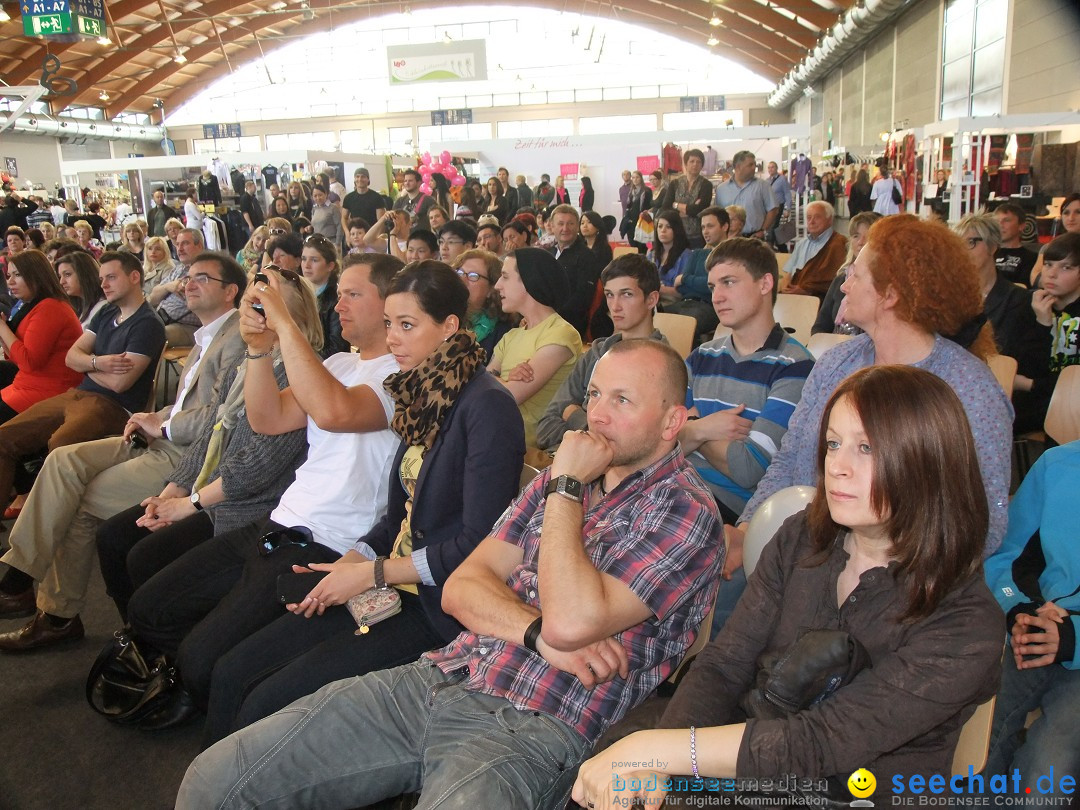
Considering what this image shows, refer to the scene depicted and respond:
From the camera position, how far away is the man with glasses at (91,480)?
2.96 m

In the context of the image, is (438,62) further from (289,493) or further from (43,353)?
(289,493)

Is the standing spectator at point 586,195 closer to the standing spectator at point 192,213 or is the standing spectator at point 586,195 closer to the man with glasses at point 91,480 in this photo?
the standing spectator at point 192,213

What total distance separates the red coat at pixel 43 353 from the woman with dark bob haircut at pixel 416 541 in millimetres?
2761

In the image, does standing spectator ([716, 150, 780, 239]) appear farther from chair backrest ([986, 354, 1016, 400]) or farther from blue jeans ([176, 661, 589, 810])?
blue jeans ([176, 661, 589, 810])

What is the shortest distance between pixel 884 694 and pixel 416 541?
118cm

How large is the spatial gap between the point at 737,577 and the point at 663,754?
80 cm

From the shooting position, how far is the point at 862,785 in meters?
1.23

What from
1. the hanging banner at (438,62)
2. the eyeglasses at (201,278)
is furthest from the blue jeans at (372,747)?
the hanging banner at (438,62)

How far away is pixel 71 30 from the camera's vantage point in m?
12.4

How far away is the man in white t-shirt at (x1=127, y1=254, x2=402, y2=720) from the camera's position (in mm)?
2160

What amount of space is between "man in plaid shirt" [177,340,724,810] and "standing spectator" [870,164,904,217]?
12.0 meters

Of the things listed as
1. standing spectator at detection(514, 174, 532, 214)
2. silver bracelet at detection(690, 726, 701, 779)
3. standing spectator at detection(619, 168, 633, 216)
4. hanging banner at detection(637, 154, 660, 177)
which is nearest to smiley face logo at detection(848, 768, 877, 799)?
silver bracelet at detection(690, 726, 701, 779)

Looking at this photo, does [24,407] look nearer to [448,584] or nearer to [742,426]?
[448,584]

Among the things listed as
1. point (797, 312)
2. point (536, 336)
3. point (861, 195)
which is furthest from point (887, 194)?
point (536, 336)
